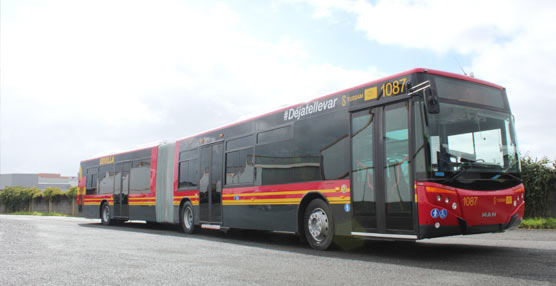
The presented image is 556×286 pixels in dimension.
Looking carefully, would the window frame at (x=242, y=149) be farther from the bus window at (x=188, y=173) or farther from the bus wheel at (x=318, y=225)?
the bus wheel at (x=318, y=225)

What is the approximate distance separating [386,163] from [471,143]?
1364 millimetres

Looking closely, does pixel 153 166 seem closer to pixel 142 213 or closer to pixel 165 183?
pixel 165 183

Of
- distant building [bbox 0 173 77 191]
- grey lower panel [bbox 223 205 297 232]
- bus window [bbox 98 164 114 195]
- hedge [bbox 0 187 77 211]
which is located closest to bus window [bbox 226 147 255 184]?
grey lower panel [bbox 223 205 297 232]

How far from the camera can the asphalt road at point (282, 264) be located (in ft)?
19.0

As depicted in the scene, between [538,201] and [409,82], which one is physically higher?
[409,82]

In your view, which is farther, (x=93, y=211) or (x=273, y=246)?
(x=93, y=211)

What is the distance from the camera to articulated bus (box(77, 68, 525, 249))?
23.2 feet

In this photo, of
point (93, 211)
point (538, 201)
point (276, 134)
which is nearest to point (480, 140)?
point (276, 134)

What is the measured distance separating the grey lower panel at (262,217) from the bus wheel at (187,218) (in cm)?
215

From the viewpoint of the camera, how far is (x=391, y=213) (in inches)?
293

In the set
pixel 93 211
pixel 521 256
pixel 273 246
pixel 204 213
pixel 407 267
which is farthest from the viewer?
pixel 93 211

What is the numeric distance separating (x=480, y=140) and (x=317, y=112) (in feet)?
10.2

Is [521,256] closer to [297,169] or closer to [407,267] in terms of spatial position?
[407,267]

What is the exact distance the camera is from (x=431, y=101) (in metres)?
7.12
